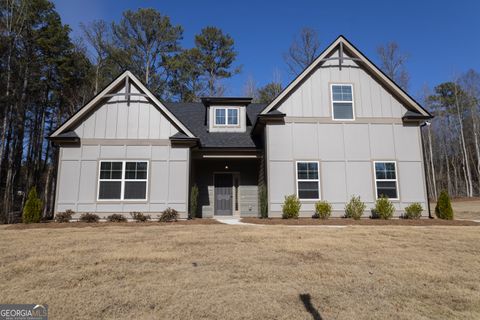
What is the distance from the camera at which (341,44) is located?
14195 millimetres

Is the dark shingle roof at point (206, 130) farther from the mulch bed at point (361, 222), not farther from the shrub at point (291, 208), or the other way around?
the mulch bed at point (361, 222)

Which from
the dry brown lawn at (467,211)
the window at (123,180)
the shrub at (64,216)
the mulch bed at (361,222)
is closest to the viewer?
the mulch bed at (361,222)

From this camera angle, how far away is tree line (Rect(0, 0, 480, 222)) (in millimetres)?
20172

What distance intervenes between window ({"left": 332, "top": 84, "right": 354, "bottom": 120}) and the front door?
6.27m

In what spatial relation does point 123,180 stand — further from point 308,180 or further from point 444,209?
point 444,209

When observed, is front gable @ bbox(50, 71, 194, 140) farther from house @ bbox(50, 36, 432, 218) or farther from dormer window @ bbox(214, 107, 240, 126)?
dormer window @ bbox(214, 107, 240, 126)

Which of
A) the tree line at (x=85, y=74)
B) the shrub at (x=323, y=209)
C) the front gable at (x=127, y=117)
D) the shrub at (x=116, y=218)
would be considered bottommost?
the shrub at (x=116, y=218)

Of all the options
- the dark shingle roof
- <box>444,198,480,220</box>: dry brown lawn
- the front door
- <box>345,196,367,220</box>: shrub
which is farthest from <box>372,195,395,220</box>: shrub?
the front door

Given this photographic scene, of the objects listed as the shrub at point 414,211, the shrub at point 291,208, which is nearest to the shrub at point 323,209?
the shrub at point 291,208

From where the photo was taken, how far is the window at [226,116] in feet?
54.4

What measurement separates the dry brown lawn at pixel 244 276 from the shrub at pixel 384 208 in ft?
13.8

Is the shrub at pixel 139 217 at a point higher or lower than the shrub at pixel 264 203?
lower

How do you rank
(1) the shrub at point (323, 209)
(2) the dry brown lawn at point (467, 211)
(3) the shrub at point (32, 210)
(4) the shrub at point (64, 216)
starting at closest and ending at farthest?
(3) the shrub at point (32, 210)
(4) the shrub at point (64, 216)
(1) the shrub at point (323, 209)
(2) the dry brown lawn at point (467, 211)

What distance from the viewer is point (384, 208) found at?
12.6 m
